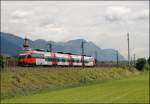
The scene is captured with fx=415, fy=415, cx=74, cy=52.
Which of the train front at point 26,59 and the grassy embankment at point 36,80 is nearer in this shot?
the grassy embankment at point 36,80

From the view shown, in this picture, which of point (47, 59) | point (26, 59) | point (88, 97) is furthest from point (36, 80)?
point (47, 59)

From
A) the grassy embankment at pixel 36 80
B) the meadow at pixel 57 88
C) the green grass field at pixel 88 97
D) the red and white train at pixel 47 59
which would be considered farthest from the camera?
the red and white train at pixel 47 59

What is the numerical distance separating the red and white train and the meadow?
3692 millimetres

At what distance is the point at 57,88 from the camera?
49969 millimetres

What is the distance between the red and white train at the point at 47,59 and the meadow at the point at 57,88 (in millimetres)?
3692

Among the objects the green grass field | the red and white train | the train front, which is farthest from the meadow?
the train front

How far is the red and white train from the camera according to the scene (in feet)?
199

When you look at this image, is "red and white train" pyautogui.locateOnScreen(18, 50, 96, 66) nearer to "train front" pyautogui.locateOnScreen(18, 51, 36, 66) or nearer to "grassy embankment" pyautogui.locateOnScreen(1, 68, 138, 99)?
"train front" pyautogui.locateOnScreen(18, 51, 36, 66)

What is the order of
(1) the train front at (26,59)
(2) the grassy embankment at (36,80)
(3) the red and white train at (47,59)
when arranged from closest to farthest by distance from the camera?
(2) the grassy embankment at (36,80)
(1) the train front at (26,59)
(3) the red and white train at (47,59)

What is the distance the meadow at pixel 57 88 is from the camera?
34375 millimetres

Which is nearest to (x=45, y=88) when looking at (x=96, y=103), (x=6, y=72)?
(x=6, y=72)

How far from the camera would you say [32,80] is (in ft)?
159

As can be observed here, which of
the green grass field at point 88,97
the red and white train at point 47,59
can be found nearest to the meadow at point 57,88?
the green grass field at point 88,97

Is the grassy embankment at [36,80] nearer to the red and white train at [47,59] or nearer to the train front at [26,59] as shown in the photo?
→ the red and white train at [47,59]
